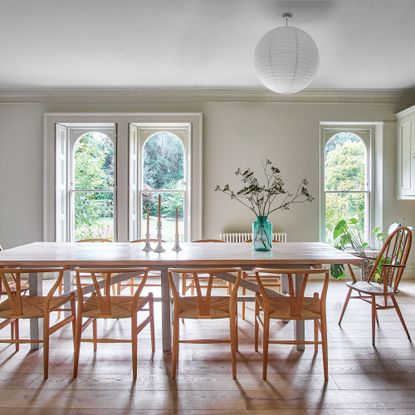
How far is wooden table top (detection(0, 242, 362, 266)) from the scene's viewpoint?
2.70 m

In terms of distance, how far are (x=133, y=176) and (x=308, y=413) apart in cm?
397

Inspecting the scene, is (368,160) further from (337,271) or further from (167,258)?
(167,258)

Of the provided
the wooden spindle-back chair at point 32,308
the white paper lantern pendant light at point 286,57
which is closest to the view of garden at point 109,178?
the white paper lantern pendant light at point 286,57

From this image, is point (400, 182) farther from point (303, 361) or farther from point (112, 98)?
point (112, 98)

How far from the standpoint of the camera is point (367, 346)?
299cm

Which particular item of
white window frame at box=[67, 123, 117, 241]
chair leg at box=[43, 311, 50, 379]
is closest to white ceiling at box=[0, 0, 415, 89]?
white window frame at box=[67, 123, 117, 241]

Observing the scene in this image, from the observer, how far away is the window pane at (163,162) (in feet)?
17.8

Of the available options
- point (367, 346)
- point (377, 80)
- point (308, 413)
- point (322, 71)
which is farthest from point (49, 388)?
point (377, 80)

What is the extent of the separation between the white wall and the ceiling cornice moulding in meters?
0.02

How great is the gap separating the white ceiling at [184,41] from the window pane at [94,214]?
61.8 inches

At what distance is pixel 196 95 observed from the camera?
5.20m

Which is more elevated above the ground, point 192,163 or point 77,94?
point 77,94

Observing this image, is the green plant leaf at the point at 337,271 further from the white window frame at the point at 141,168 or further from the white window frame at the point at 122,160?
the white window frame at the point at 141,168

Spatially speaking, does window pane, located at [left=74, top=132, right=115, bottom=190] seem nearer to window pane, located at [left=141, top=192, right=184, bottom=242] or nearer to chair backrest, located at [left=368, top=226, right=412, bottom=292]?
window pane, located at [left=141, top=192, right=184, bottom=242]
